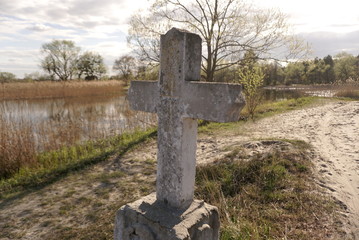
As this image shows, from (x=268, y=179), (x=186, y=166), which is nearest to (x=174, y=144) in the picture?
(x=186, y=166)

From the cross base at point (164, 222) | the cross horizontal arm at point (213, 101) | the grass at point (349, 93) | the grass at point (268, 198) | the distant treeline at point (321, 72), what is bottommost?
the grass at point (268, 198)

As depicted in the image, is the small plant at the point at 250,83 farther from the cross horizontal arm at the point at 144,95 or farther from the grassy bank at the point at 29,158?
the cross horizontal arm at the point at 144,95

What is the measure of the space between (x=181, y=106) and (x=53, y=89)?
1567 cm

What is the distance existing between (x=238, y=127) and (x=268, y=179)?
17.9 ft

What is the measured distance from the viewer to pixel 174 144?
6.45 ft

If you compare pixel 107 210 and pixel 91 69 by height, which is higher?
pixel 91 69

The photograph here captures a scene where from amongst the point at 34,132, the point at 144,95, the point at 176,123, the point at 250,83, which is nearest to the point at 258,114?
the point at 250,83

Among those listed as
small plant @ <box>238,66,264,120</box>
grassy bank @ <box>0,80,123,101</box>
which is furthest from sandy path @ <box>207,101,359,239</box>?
Result: grassy bank @ <box>0,80,123,101</box>

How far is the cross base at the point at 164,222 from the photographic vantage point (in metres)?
1.82

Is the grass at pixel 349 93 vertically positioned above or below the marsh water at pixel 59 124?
above

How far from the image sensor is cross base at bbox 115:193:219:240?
1817mm

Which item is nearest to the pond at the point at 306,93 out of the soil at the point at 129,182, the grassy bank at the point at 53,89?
the grassy bank at the point at 53,89

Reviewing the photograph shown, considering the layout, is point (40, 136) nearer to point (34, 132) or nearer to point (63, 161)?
point (34, 132)

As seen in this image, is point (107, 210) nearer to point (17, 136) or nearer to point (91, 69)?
point (17, 136)
